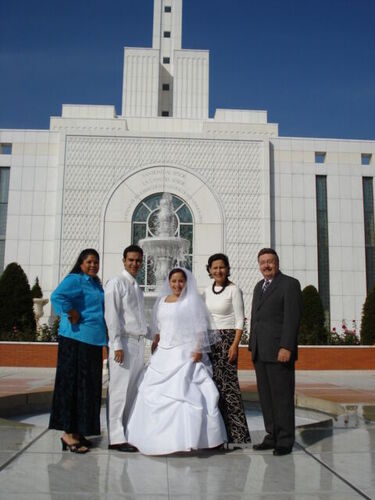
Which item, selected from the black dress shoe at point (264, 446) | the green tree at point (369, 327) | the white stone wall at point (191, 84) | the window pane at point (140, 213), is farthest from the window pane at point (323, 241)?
the black dress shoe at point (264, 446)

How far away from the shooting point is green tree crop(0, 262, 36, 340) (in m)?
16.0

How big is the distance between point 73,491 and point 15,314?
1416 centimetres

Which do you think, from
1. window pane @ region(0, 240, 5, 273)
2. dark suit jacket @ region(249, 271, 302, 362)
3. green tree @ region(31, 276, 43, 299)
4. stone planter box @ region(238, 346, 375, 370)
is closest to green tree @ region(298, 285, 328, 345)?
stone planter box @ region(238, 346, 375, 370)

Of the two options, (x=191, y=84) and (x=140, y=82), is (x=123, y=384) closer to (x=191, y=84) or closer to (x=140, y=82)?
(x=140, y=82)

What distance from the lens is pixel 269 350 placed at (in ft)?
13.8

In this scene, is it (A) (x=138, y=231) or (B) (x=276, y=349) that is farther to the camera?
(A) (x=138, y=231)

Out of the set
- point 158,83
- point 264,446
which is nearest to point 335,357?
point 264,446

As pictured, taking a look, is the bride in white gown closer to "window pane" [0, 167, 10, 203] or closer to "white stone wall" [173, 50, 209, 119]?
"window pane" [0, 167, 10, 203]

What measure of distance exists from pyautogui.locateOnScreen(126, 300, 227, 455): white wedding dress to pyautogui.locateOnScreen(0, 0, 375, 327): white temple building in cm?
1696

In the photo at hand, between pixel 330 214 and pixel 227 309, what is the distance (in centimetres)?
1992

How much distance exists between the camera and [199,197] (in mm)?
22312

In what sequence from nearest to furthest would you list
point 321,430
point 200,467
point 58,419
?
point 200,467
point 58,419
point 321,430

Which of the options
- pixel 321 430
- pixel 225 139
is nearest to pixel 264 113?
pixel 225 139

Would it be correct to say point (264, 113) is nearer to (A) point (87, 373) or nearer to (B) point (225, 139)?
(B) point (225, 139)
